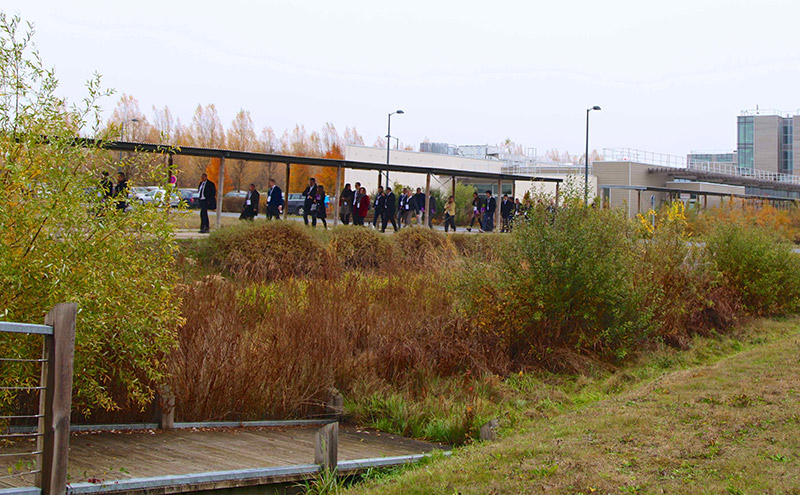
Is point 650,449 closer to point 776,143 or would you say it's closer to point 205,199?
point 205,199

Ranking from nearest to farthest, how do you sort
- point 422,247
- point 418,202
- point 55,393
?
point 55,393, point 422,247, point 418,202

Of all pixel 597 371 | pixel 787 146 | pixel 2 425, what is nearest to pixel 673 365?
pixel 597 371

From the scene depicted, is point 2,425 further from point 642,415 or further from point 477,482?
point 642,415

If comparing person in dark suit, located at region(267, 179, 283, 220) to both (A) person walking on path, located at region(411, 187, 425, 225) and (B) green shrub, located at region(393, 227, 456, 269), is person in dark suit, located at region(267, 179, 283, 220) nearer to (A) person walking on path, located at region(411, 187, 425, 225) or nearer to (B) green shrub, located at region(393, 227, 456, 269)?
(B) green shrub, located at region(393, 227, 456, 269)

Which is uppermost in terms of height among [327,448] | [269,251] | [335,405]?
[269,251]

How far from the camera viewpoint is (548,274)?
12203 mm

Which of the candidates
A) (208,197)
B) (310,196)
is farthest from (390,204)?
(208,197)

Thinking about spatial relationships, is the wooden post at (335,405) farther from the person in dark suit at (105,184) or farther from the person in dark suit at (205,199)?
the person in dark suit at (205,199)

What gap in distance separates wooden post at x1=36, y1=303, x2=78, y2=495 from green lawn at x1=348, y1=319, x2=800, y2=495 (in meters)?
2.24

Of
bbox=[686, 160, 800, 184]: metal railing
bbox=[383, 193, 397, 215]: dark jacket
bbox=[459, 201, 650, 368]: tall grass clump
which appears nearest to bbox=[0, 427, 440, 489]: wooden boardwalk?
bbox=[459, 201, 650, 368]: tall grass clump

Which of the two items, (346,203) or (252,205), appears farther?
(346,203)

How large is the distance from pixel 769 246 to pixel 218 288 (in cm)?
1217

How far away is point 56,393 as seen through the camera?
179 inches

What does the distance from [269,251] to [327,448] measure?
11.6 m
